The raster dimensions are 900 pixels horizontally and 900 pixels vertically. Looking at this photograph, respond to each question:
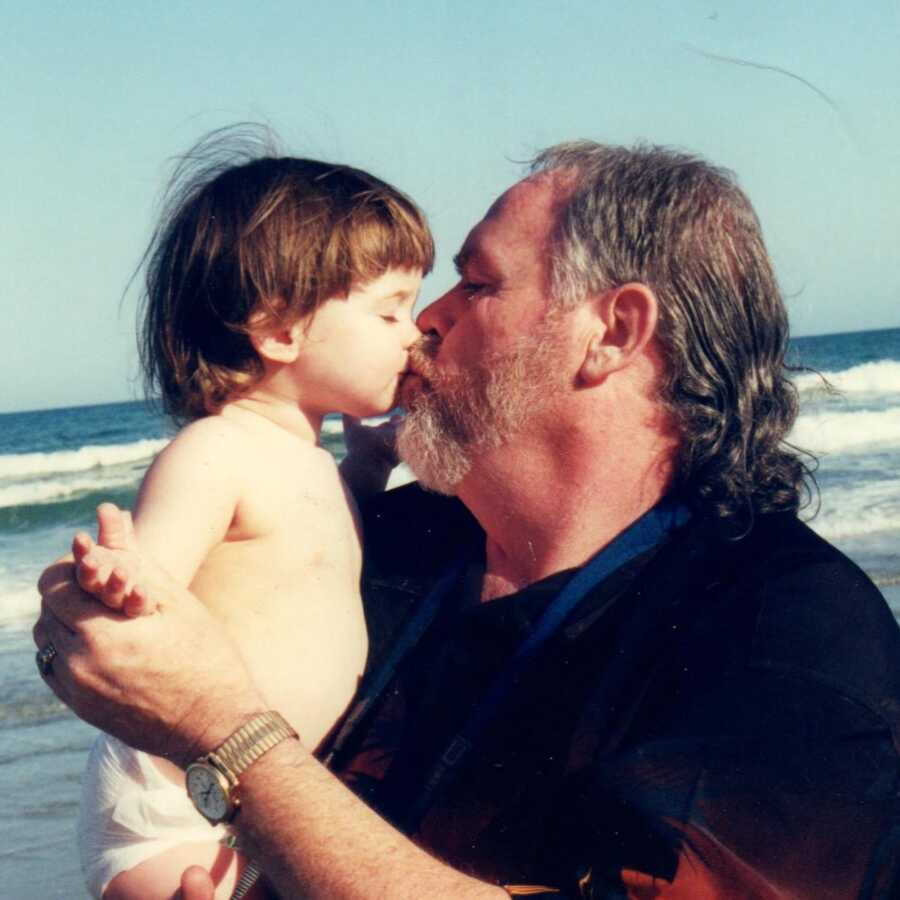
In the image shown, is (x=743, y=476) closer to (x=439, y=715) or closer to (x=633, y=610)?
(x=633, y=610)

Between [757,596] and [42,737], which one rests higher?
[757,596]

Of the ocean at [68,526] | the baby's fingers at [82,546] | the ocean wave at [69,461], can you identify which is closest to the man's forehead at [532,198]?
the ocean at [68,526]

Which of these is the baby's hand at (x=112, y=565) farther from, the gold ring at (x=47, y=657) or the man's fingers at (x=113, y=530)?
the gold ring at (x=47, y=657)

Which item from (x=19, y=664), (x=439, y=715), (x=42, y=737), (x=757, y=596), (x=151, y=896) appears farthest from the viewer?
(x=19, y=664)

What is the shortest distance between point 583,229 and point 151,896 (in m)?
1.57

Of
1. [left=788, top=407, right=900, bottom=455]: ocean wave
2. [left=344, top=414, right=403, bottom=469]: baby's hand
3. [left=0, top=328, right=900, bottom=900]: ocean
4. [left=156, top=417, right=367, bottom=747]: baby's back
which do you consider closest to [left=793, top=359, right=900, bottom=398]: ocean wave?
[left=0, top=328, right=900, bottom=900]: ocean

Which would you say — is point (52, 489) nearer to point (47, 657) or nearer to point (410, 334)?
point (410, 334)

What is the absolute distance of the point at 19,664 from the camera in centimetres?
748

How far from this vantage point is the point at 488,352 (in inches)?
109

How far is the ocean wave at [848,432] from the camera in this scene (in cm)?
1570

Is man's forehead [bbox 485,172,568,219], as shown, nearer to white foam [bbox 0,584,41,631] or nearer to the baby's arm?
the baby's arm

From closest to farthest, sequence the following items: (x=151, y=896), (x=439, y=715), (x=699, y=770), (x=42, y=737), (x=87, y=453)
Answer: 1. (x=699, y=770)
2. (x=439, y=715)
3. (x=151, y=896)
4. (x=42, y=737)
5. (x=87, y=453)

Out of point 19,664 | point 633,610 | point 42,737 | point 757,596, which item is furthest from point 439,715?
point 19,664

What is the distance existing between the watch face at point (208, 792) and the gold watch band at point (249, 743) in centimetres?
2
